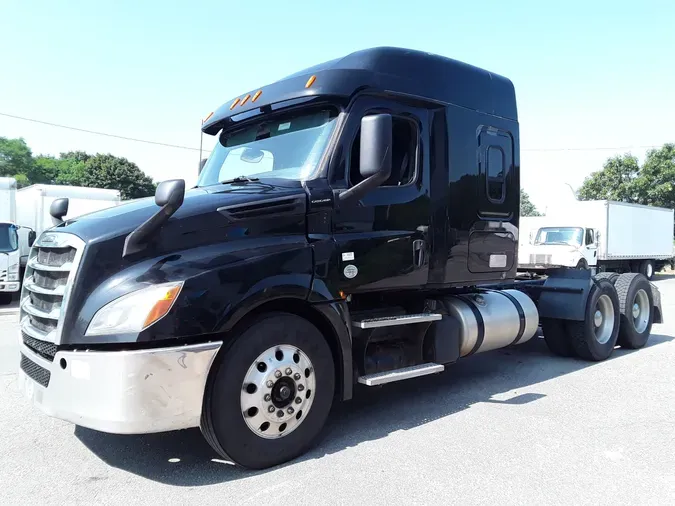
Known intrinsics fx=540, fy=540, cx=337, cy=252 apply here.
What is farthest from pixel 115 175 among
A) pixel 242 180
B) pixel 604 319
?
pixel 242 180

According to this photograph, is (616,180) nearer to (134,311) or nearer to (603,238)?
(603,238)

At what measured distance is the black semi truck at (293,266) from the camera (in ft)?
10.4

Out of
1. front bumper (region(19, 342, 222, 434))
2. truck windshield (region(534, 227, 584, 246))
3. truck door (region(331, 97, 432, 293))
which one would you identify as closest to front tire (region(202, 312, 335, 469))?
front bumper (region(19, 342, 222, 434))

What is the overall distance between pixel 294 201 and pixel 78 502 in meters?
2.28

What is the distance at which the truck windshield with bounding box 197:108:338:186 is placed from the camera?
4193 millimetres

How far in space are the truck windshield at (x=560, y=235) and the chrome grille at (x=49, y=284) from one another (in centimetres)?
1843

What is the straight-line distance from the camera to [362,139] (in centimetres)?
391

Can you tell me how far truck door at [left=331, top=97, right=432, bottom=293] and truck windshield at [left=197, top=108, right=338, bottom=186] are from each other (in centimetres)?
20

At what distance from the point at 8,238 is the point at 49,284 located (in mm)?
11639

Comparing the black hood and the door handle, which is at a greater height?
the black hood

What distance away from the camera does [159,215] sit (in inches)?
127

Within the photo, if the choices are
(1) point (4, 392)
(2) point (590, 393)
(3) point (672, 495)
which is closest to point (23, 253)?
(1) point (4, 392)

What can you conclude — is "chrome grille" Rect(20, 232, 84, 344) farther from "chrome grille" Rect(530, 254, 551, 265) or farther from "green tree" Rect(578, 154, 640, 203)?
"green tree" Rect(578, 154, 640, 203)

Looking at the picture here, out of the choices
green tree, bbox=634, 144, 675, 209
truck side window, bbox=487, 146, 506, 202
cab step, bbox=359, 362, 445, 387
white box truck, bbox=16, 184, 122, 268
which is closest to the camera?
cab step, bbox=359, 362, 445, 387
